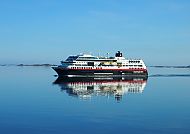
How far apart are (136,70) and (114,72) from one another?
7589mm

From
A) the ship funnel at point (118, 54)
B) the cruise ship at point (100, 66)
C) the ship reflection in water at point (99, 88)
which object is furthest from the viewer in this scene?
the ship funnel at point (118, 54)

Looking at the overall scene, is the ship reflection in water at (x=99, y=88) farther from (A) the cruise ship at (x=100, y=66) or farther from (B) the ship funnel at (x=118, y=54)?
(B) the ship funnel at (x=118, y=54)

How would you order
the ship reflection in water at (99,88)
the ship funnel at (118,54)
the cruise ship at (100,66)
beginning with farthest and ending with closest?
the ship funnel at (118,54)
the cruise ship at (100,66)
the ship reflection in water at (99,88)

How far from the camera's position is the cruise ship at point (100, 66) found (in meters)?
102

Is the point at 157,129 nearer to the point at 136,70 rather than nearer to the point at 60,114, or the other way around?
the point at 60,114

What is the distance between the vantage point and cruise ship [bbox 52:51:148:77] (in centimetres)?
10162

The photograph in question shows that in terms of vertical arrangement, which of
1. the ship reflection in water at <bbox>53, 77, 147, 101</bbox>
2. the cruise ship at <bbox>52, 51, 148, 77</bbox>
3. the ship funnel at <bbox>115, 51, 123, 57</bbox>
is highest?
the ship funnel at <bbox>115, 51, 123, 57</bbox>

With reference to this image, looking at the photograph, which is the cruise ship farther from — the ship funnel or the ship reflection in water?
the ship reflection in water

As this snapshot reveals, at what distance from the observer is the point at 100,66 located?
106 meters

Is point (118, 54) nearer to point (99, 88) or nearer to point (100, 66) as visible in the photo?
point (100, 66)

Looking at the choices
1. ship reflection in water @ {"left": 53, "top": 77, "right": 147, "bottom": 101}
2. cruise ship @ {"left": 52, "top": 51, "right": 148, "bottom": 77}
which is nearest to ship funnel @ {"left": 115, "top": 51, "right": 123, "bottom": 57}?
cruise ship @ {"left": 52, "top": 51, "right": 148, "bottom": 77}

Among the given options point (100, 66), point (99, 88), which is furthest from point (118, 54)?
point (99, 88)

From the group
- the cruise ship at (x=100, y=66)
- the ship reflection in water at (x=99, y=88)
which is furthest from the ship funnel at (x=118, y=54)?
the ship reflection in water at (x=99, y=88)

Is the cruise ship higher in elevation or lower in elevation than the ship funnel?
lower
